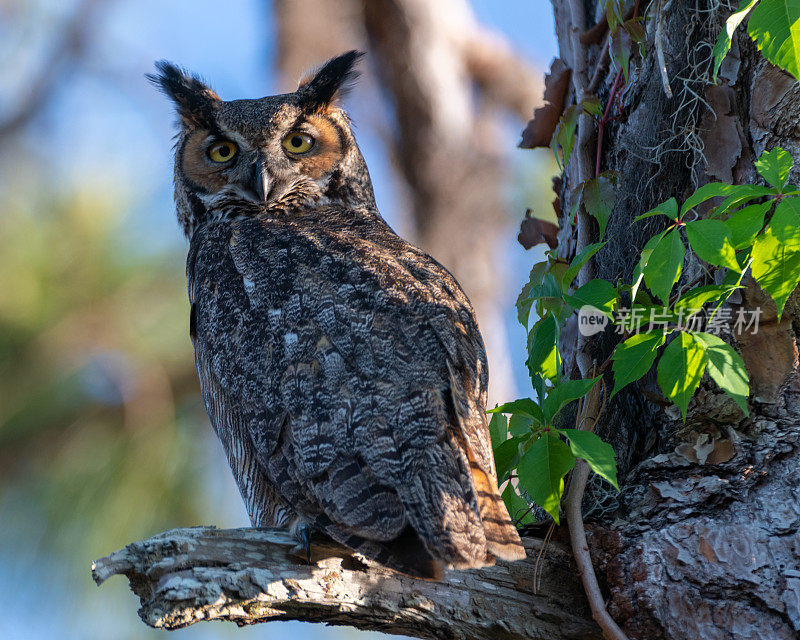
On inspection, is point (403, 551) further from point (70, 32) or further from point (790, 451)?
point (70, 32)

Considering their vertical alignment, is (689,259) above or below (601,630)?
above

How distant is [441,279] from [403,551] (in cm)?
76

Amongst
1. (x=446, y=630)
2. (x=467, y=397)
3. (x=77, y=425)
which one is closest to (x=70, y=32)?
(x=77, y=425)

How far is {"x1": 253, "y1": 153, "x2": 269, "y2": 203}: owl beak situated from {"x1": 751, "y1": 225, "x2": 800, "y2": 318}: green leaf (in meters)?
1.37

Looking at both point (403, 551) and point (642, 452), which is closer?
point (403, 551)

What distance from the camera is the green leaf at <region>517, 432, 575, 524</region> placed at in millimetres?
1451

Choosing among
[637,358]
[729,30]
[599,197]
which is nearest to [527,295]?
[599,197]

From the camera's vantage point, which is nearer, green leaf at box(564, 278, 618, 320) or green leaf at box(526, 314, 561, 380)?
green leaf at box(564, 278, 618, 320)

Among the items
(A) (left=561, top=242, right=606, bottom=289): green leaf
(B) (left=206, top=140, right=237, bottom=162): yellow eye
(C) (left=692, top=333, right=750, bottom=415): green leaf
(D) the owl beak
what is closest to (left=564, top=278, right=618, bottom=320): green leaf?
(A) (left=561, top=242, right=606, bottom=289): green leaf

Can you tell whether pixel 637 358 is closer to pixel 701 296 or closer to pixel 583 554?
pixel 701 296

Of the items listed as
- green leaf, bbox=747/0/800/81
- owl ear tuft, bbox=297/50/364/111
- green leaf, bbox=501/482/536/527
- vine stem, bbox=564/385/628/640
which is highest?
owl ear tuft, bbox=297/50/364/111

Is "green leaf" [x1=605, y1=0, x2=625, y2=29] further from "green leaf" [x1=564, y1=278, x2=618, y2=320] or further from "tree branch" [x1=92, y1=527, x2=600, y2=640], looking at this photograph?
"tree branch" [x1=92, y1=527, x2=600, y2=640]

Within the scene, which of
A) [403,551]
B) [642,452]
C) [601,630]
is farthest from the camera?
[642,452]

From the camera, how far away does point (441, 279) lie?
1984 millimetres
